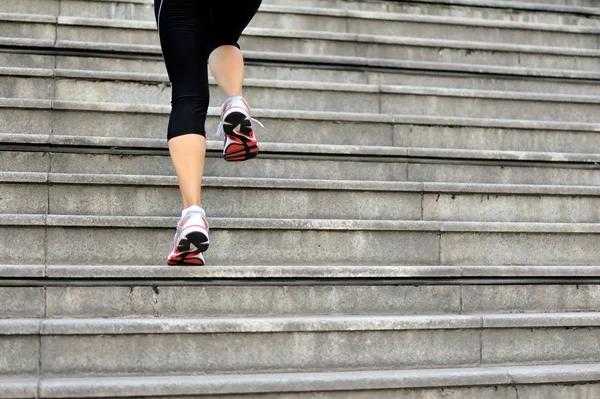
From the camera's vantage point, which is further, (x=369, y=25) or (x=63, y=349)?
(x=369, y=25)

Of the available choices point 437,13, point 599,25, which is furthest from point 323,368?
point 599,25

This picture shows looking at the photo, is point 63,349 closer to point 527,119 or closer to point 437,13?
point 527,119

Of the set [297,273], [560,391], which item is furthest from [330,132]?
[560,391]

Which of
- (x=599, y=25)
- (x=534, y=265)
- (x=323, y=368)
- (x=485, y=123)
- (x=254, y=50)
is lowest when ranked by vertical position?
(x=323, y=368)

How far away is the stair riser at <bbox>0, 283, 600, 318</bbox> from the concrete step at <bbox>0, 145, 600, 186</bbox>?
0.92m

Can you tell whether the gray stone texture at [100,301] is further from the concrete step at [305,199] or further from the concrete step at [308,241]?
the concrete step at [305,199]

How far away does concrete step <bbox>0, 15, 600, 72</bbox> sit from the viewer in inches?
199

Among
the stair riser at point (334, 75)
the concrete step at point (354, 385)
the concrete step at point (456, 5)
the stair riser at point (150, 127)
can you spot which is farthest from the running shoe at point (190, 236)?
the concrete step at point (456, 5)

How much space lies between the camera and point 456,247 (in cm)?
375

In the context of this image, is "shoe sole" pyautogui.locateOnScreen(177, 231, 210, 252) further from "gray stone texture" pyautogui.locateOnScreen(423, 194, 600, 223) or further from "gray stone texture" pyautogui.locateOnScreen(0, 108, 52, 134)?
"gray stone texture" pyautogui.locateOnScreen(0, 108, 52, 134)

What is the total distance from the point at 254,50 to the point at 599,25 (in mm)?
2929

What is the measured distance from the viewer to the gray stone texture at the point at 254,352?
9.70 ft

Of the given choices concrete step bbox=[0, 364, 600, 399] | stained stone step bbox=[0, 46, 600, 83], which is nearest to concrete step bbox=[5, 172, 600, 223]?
concrete step bbox=[0, 364, 600, 399]

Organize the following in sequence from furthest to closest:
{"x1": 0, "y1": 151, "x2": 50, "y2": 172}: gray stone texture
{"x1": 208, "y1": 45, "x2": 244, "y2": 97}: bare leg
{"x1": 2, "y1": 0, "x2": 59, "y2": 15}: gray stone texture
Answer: {"x1": 2, "y1": 0, "x2": 59, "y2": 15}: gray stone texture < {"x1": 0, "y1": 151, "x2": 50, "y2": 172}: gray stone texture < {"x1": 208, "y1": 45, "x2": 244, "y2": 97}: bare leg
